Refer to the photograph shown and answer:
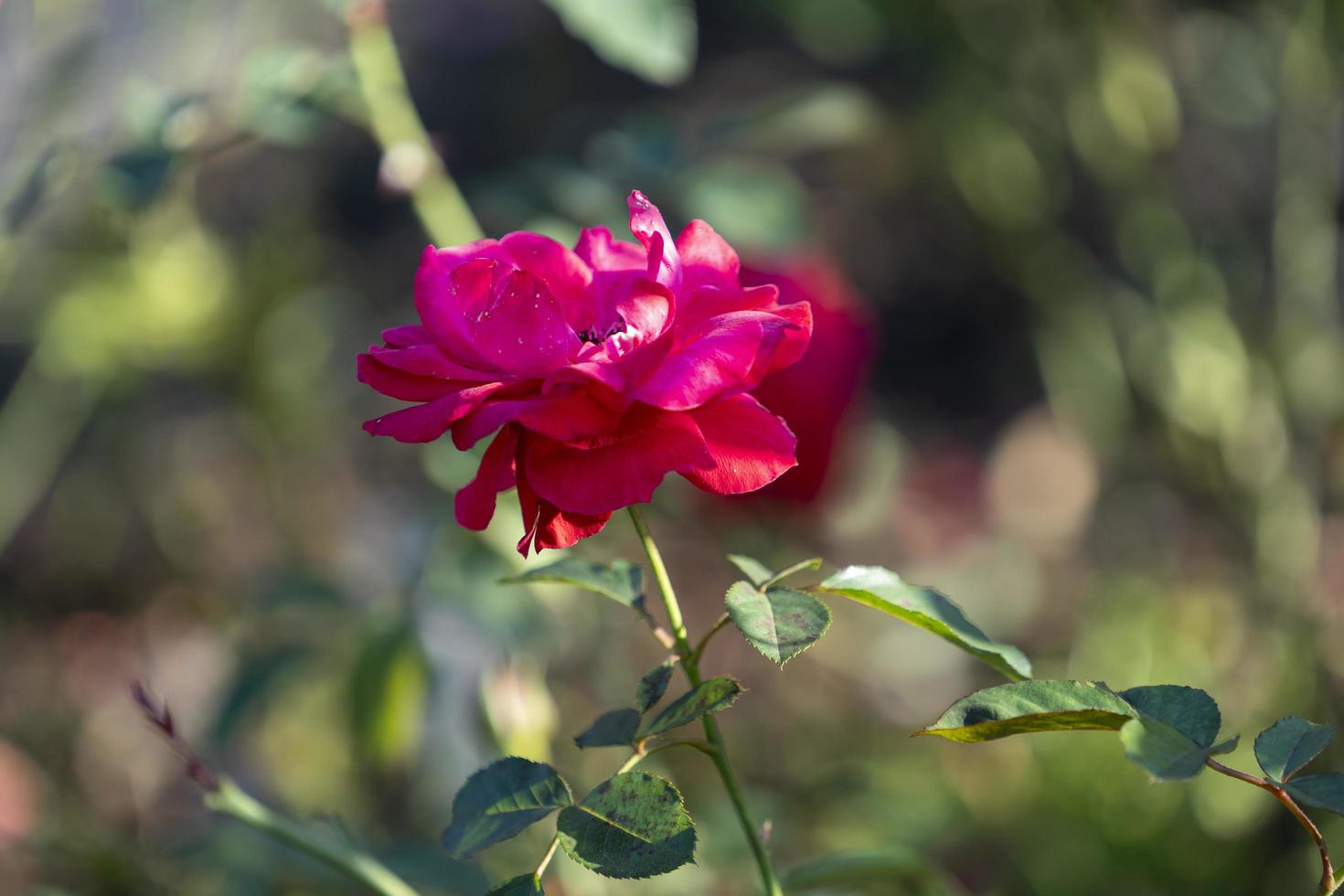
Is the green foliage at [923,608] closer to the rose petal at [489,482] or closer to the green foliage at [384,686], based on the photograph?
the rose petal at [489,482]

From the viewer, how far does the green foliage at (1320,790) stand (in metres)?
0.35

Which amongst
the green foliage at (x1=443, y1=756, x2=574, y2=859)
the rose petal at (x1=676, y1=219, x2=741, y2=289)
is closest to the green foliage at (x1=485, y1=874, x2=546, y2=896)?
the green foliage at (x1=443, y1=756, x2=574, y2=859)

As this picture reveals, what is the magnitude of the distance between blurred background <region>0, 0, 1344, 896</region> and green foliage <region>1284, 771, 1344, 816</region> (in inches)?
10.4

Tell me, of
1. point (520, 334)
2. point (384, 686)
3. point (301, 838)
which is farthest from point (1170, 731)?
point (384, 686)

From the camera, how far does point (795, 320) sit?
0.43m

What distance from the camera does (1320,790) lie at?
0.36m

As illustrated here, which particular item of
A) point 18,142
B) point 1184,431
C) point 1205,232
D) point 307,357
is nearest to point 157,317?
point 307,357

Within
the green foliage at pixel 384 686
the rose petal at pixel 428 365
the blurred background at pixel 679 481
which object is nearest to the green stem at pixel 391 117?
the blurred background at pixel 679 481

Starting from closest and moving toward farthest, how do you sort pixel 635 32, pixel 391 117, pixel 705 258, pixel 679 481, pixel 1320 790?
pixel 1320 790
pixel 705 258
pixel 635 32
pixel 391 117
pixel 679 481

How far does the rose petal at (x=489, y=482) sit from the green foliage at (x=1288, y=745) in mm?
268

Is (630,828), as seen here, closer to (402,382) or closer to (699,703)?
(699,703)

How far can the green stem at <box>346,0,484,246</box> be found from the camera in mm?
808

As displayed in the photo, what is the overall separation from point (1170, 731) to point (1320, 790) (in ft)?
0.16

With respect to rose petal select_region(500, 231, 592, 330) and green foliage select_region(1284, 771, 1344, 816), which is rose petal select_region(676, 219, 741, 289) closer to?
rose petal select_region(500, 231, 592, 330)
